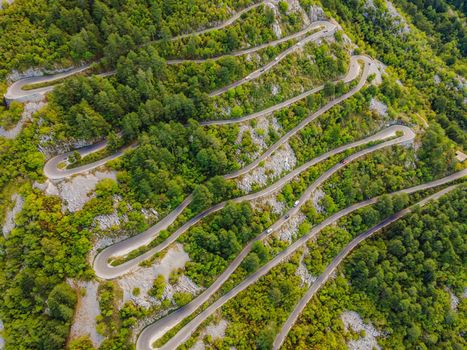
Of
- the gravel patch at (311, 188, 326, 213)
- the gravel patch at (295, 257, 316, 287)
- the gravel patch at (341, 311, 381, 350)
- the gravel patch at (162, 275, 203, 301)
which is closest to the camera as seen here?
the gravel patch at (162, 275, 203, 301)

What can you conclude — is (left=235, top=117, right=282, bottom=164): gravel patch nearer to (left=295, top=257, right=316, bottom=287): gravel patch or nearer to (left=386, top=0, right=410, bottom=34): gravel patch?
(left=295, top=257, right=316, bottom=287): gravel patch

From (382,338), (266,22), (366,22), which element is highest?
(266,22)

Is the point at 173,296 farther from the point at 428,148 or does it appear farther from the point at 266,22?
the point at 428,148

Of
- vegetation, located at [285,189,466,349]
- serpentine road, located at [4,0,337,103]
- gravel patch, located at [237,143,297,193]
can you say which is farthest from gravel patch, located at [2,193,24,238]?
vegetation, located at [285,189,466,349]

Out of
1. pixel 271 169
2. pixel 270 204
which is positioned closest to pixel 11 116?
pixel 271 169

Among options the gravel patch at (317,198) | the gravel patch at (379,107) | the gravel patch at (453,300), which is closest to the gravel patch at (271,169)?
the gravel patch at (317,198)

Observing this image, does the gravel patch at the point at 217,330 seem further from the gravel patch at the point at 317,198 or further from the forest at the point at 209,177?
the gravel patch at the point at 317,198

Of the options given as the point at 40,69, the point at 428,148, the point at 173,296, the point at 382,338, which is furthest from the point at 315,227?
the point at 40,69
